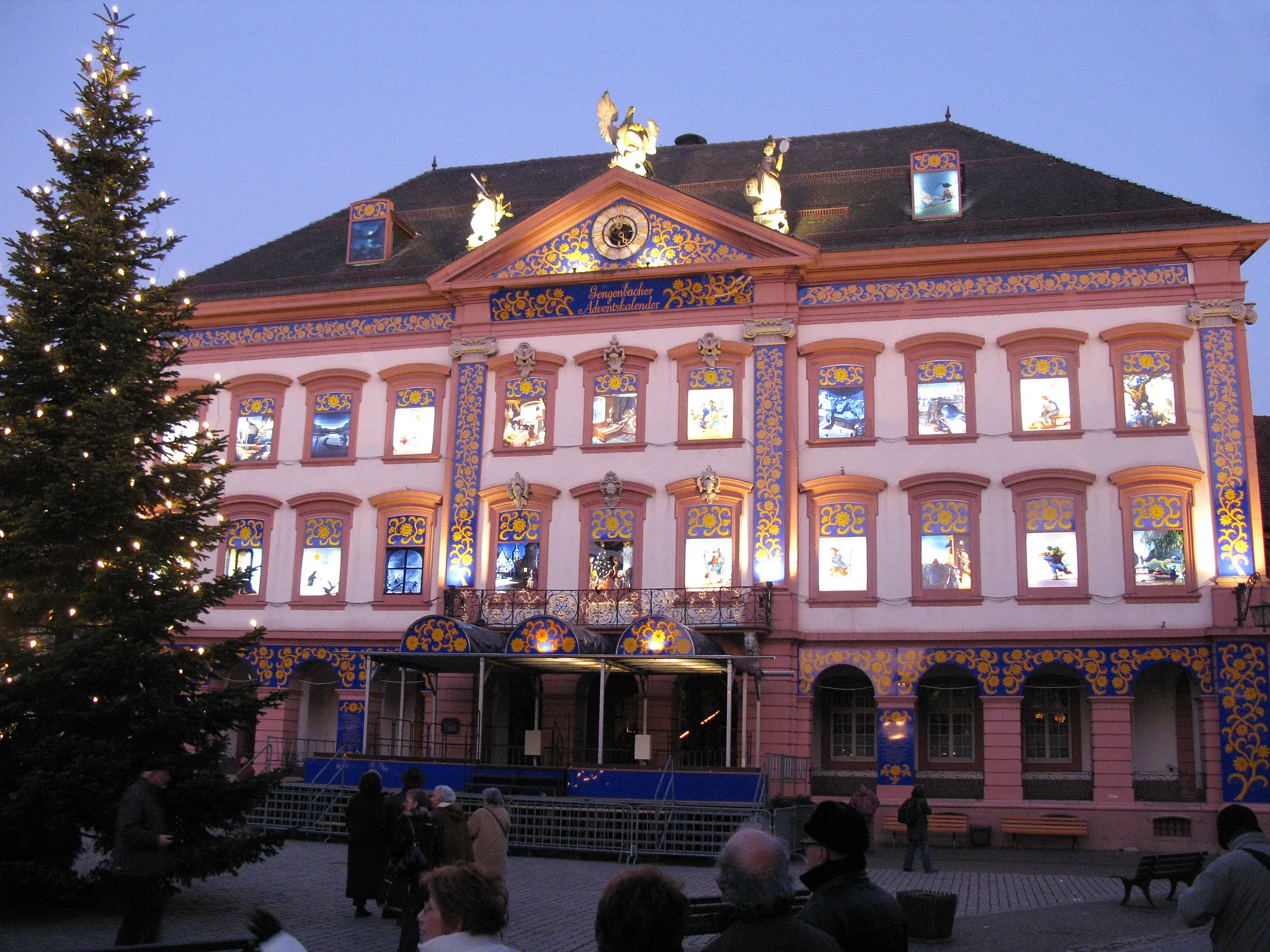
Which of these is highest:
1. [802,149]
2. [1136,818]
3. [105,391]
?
[802,149]

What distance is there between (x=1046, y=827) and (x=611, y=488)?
12262 mm

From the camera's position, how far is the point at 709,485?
99.7 feet

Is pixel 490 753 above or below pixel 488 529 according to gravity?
below

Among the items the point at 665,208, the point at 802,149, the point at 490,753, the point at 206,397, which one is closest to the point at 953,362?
the point at 665,208

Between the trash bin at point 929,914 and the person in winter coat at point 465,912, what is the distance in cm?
961

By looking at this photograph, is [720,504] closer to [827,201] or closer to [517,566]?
[517,566]

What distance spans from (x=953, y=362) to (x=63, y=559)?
21050 millimetres

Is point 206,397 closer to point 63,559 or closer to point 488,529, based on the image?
point 63,559

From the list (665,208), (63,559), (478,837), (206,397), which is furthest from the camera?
(665,208)

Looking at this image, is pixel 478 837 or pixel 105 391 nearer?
pixel 478 837

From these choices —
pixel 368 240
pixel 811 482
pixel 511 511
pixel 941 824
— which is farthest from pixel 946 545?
pixel 368 240

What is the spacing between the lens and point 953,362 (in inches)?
1198

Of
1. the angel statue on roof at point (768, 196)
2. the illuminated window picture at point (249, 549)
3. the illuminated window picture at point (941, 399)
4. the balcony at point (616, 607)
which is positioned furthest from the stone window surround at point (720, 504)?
the illuminated window picture at point (249, 549)

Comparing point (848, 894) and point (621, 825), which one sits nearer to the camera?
point (848, 894)
